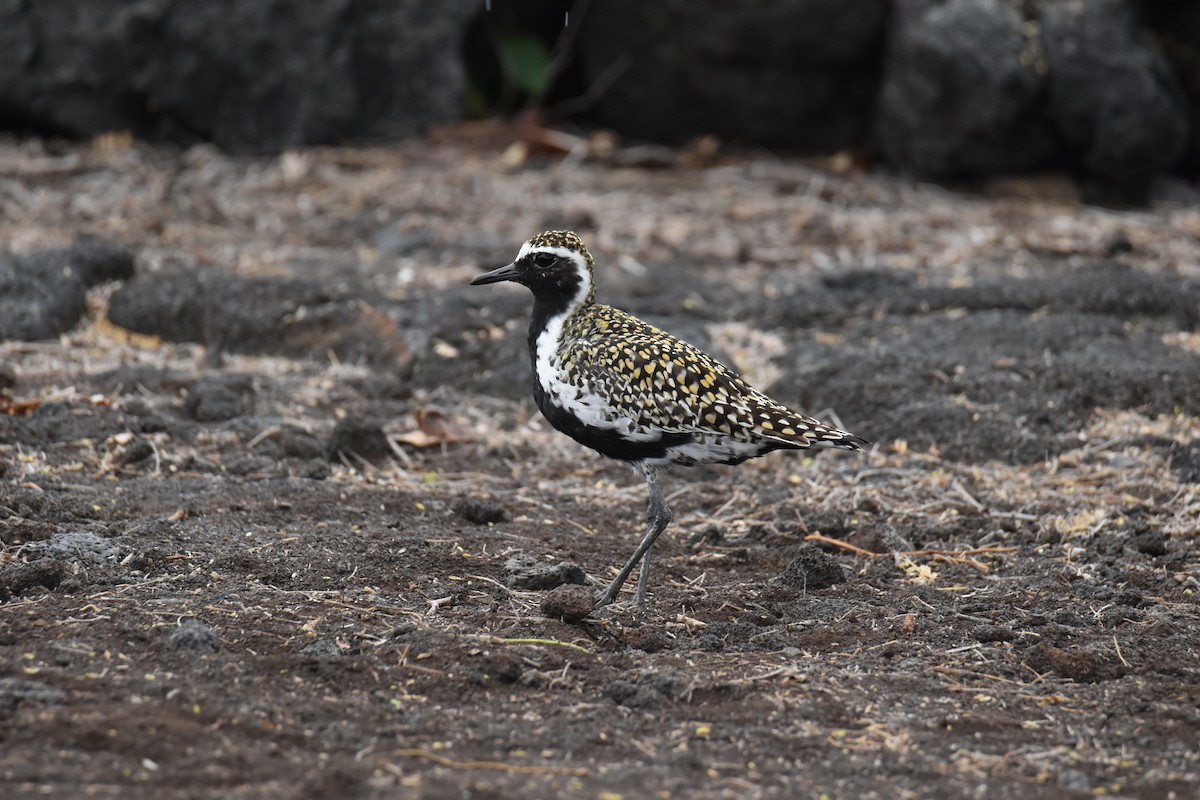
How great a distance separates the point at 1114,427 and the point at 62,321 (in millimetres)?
5785

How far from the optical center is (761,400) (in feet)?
17.4

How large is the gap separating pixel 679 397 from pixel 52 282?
4.46m

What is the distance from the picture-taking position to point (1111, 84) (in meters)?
10.4

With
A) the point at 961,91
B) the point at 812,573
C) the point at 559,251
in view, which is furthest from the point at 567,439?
the point at 961,91

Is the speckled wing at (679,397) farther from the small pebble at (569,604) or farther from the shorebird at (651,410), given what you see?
the small pebble at (569,604)

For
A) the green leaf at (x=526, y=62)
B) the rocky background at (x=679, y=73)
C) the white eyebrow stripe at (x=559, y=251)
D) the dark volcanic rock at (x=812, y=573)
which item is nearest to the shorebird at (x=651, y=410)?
the white eyebrow stripe at (x=559, y=251)

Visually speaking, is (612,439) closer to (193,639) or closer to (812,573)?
(812,573)

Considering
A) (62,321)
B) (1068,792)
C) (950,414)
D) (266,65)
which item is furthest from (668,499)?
(266,65)

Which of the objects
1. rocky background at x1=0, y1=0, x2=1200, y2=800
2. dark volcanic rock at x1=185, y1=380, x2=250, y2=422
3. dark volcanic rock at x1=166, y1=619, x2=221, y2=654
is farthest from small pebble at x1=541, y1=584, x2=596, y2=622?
dark volcanic rock at x1=185, y1=380, x2=250, y2=422

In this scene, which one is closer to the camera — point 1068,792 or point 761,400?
point 1068,792

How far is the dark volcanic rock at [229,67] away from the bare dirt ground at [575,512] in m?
0.79

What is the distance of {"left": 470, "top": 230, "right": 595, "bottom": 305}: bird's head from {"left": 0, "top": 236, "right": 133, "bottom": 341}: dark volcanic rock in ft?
10.9

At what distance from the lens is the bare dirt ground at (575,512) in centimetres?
368

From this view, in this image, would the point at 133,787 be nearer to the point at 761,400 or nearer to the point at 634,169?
the point at 761,400
